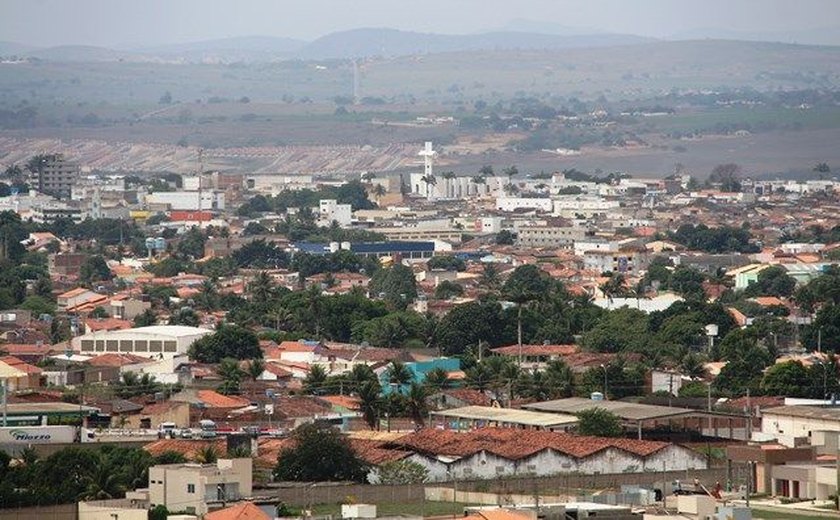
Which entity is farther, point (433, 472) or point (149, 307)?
point (149, 307)

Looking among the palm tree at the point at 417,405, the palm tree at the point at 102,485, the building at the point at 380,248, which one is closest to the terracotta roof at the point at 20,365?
the palm tree at the point at 417,405

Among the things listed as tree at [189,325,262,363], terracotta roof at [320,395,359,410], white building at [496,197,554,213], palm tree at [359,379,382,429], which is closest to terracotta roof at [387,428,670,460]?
palm tree at [359,379,382,429]

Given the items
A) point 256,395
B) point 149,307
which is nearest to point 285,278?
point 149,307

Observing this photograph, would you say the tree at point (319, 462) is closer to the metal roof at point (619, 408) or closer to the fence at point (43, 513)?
the fence at point (43, 513)

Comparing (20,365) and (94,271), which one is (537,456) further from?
(94,271)

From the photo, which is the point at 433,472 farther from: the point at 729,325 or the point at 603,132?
the point at 603,132

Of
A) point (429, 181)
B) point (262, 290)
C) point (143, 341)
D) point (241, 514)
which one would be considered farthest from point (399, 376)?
point (429, 181)
